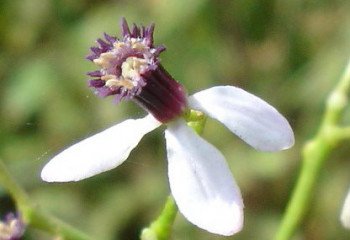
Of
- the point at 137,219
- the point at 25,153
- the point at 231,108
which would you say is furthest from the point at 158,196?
the point at 231,108

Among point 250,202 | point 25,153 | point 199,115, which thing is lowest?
point 250,202

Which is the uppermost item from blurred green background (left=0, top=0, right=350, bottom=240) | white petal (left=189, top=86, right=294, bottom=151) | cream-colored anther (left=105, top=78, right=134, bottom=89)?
cream-colored anther (left=105, top=78, right=134, bottom=89)

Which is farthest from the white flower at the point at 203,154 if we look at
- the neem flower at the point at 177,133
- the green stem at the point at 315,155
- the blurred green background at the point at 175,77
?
the blurred green background at the point at 175,77

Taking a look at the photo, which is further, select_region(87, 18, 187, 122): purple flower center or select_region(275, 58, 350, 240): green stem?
select_region(275, 58, 350, 240): green stem

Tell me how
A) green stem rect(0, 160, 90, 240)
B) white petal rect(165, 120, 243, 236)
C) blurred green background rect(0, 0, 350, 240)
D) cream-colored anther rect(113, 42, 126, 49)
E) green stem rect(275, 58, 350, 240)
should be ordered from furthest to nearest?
blurred green background rect(0, 0, 350, 240)
green stem rect(275, 58, 350, 240)
cream-colored anther rect(113, 42, 126, 49)
green stem rect(0, 160, 90, 240)
white petal rect(165, 120, 243, 236)

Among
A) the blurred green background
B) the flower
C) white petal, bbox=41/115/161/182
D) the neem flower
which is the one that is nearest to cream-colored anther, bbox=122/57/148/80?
the neem flower

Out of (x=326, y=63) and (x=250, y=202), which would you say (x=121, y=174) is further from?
(x=326, y=63)

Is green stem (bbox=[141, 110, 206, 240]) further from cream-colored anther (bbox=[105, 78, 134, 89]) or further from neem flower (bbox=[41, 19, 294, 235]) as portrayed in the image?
cream-colored anther (bbox=[105, 78, 134, 89])
